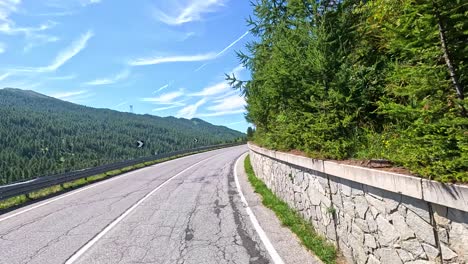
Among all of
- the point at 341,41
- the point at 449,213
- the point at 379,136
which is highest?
the point at 341,41

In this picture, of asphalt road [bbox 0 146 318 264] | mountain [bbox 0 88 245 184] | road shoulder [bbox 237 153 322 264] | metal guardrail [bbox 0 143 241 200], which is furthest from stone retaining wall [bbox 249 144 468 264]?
mountain [bbox 0 88 245 184]

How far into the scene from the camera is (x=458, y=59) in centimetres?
329

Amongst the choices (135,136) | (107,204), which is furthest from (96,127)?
(107,204)

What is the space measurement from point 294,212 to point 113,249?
13.7 feet

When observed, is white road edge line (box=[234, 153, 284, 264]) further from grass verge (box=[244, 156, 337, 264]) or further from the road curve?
grass verge (box=[244, 156, 337, 264])

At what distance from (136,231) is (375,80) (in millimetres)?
6217

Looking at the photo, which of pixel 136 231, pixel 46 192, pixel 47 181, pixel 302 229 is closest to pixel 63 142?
pixel 47 181

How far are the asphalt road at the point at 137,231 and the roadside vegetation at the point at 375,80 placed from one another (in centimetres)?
243

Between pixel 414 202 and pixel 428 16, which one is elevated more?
pixel 428 16

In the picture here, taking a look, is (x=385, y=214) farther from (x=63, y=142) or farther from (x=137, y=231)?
(x=63, y=142)

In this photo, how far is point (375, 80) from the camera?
21.9 ft

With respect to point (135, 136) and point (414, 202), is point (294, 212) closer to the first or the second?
point (414, 202)

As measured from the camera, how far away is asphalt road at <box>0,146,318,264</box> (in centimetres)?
656

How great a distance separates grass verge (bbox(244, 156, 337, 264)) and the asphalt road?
735mm
